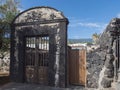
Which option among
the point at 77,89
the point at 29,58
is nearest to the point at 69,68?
the point at 77,89

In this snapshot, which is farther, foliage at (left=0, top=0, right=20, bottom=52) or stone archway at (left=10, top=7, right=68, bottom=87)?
foliage at (left=0, top=0, right=20, bottom=52)

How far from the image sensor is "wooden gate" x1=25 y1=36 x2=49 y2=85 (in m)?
12.3

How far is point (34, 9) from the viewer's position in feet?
41.3

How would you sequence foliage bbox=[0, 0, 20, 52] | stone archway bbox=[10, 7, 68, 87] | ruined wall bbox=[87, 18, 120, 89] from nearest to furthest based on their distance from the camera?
ruined wall bbox=[87, 18, 120, 89], stone archway bbox=[10, 7, 68, 87], foliage bbox=[0, 0, 20, 52]

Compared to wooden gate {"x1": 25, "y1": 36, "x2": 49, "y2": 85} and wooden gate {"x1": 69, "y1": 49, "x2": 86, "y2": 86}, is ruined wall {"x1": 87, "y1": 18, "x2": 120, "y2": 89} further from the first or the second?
wooden gate {"x1": 25, "y1": 36, "x2": 49, "y2": 85}

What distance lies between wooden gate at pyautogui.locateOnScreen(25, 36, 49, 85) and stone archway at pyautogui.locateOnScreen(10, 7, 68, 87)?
26cm

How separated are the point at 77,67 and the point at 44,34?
2812 mm

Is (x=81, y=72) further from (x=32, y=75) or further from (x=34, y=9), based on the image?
(x=34, y=9)

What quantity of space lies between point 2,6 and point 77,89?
828cm

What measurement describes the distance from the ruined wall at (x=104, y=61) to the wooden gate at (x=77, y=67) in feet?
6.78

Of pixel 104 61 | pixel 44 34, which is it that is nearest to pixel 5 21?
pixel 44 34

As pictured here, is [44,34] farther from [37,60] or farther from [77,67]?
[77,67]

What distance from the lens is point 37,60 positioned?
12.5 m

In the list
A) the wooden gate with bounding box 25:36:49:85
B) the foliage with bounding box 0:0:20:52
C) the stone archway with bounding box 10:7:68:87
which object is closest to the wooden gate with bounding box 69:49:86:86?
the stone archway with bounding box 10:7:68:87
